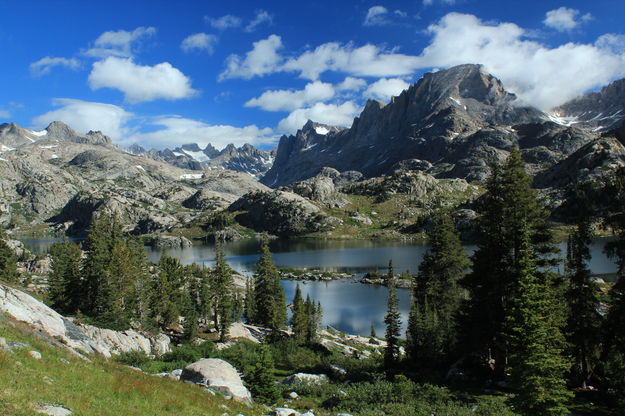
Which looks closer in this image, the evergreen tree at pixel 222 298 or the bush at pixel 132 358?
the bush at pixel 132 358

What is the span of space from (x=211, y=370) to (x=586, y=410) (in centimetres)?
2346

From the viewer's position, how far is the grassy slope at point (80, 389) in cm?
1342

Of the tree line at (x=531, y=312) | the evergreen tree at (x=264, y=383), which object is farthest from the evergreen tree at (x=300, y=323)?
the evergreen tree at (x=264, y=383)

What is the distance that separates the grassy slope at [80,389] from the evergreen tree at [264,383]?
187 inches

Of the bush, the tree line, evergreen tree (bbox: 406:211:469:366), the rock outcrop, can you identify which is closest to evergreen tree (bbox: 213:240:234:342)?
the rock outcrop

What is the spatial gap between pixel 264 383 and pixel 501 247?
2058 cm

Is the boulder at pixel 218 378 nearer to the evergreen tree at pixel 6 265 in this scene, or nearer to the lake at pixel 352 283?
the lake at pixel 352 283

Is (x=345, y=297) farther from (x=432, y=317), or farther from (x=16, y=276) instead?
(x=16, y=276)

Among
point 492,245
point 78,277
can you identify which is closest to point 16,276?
point 78,277

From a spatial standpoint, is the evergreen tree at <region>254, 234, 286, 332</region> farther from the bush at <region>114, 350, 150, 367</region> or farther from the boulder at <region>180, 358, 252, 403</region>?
the boulder at <region>180, 358, 252, 403</region>

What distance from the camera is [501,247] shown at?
31578 mm

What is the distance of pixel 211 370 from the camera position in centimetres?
2606

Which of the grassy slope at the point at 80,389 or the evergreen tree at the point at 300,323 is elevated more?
the grassy slope at the point at 80,389

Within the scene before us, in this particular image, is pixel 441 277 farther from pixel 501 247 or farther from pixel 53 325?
pixel 53 325
